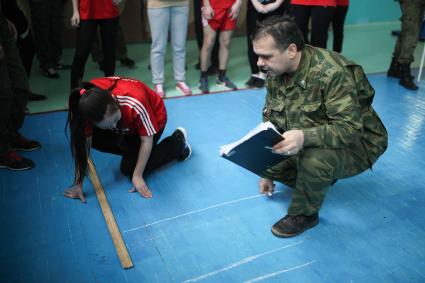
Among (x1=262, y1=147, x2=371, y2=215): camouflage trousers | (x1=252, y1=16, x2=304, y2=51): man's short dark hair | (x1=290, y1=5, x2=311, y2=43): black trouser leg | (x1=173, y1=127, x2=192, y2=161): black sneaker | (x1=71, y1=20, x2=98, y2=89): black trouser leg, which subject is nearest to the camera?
(x1=252, y1=16, x2=304, y2=51): man's short dark hair

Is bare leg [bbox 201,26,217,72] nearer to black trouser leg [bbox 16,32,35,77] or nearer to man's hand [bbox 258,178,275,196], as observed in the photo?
black trouser leg [bbox 16,32,35,77]

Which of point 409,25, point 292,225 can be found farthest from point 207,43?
point 292,225

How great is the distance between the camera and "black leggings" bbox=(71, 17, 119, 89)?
288 centimetres

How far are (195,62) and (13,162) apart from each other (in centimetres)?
247

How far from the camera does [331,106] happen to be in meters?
1.55

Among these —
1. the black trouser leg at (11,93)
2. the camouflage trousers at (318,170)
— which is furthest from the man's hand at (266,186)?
the black trouser leg at (11,93)

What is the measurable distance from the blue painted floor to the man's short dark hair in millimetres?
833

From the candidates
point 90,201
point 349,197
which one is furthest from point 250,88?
point 90,201

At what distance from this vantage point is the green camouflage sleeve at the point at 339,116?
153cm

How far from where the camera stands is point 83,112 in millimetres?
1637

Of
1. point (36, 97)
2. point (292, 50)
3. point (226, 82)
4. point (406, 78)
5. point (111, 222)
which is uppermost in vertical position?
point (292, 50)

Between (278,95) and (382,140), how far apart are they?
20.1 inches

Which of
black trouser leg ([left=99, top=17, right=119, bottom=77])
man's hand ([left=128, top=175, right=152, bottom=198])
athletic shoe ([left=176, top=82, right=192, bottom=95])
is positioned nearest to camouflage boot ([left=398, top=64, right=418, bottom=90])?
athletic shoe ([left=176, top=82, right=192, bottom=95])

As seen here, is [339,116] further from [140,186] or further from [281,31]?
[140,186]
